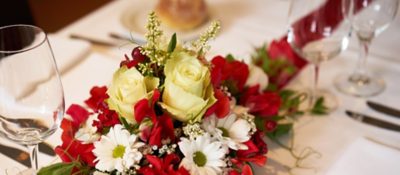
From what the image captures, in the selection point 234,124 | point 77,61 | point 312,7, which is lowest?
point 77,61

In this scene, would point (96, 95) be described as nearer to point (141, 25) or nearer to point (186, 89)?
point (186, 89)

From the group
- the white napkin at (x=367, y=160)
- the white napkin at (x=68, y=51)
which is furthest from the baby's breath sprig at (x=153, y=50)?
the white napkin at (x=68, y=51)

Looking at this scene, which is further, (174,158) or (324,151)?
(324,151)

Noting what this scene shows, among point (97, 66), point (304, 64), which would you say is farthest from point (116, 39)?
point (304, 64)

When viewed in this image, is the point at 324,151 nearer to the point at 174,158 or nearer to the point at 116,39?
the point at 174,158

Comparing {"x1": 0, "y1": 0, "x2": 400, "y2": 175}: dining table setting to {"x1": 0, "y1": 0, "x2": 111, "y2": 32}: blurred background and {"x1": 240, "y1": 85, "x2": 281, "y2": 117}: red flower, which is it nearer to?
{"x1": 240, "y1": 85, "x2": 281, "y2": 117}: red flower

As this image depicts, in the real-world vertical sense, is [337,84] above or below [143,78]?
below
